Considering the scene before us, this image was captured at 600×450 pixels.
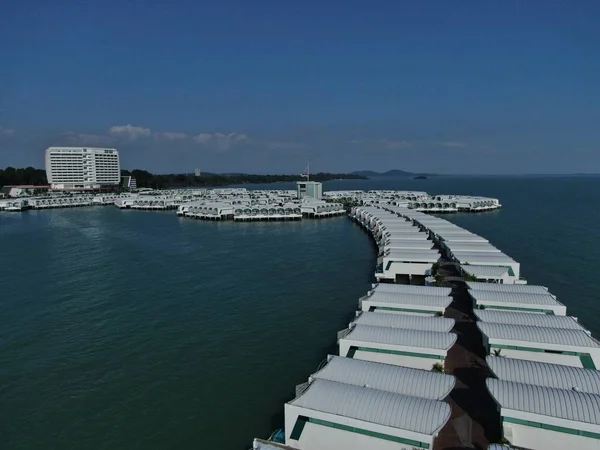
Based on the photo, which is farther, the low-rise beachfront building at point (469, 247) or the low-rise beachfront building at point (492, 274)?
the low-rise beachfront building at point (469, 247)

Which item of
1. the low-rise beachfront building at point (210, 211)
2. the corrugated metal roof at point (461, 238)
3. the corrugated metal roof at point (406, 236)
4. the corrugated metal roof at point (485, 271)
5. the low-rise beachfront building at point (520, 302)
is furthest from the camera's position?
the low-rise beachfront building at point (210, 211)

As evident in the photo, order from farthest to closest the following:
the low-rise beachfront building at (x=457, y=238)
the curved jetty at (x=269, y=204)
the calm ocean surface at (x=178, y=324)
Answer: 1. the curved jetty at (x=269, y=204)
2. the low-rise beachfront building at (x=457, y=238)
3. the calm ocean surface at (x=178, y=324)

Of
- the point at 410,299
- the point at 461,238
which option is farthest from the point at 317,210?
the point at 410,299

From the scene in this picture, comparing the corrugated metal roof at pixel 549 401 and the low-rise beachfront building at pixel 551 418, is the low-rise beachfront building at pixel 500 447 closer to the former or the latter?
the low-rise beachfront building at pixel 551 418

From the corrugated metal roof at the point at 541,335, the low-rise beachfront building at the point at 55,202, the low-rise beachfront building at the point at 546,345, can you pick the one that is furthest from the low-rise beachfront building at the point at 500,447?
the low-rise beachfront building at the point at 55,202

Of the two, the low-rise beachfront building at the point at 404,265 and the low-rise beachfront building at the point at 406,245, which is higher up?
the low-rise beachfront building at the point at 406,245

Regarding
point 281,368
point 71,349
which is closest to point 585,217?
point 281,368
